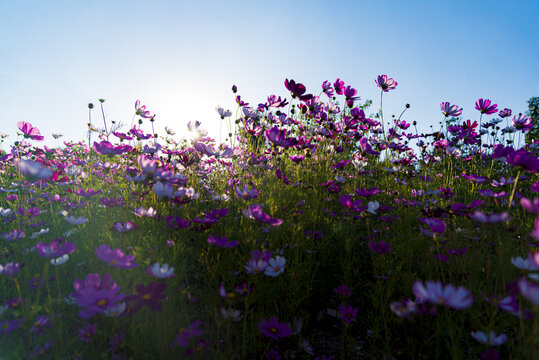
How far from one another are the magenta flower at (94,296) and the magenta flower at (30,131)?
194 cm

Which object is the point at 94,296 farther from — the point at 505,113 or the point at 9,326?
the point at 505,113

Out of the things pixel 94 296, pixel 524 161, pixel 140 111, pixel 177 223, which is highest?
pixel 140 111

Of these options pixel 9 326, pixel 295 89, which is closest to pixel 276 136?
pixel 295 89

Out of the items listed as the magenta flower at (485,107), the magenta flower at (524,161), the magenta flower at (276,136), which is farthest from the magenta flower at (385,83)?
the magenta flower at (524,161)

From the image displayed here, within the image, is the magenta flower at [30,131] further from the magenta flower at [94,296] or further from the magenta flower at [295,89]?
the magenta flower at [295,89]

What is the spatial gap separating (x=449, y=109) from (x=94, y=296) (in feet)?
11.9

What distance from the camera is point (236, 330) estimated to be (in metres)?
1.27

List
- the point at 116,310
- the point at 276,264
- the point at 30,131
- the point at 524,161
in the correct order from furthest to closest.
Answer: the point at 30,131
the point at 276,264
the point at 524,161
the point at 116,310

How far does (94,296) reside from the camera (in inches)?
35.8

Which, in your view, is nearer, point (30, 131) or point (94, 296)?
point (94, 296)

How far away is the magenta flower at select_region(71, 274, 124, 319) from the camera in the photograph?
89 centimetres

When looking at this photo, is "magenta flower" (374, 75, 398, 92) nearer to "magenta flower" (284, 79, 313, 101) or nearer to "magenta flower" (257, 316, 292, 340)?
"magenta flower" (284, 79, 313, 101)

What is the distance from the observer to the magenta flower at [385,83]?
297 centimetres

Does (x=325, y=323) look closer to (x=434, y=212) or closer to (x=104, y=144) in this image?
(x=434, y=212)
